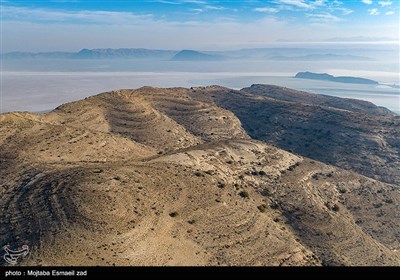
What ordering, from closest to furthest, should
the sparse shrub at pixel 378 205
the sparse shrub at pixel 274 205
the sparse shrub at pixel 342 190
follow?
the sparse shrub at pixel 274 205 < the sparse shrub at pixel 378 205 < the sparse shrub at pixel 342 190

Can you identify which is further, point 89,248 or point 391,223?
point 391,223

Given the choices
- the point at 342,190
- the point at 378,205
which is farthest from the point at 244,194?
the point at 378,205

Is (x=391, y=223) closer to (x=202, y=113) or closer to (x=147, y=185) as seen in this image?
(x=147, y=185)

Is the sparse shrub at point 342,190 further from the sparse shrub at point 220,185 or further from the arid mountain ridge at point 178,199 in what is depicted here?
the sparse shrub at point 220,185

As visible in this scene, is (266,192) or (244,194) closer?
(244,194)

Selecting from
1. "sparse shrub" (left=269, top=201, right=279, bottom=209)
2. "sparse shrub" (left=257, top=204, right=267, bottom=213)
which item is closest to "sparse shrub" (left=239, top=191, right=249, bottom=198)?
"sparse shrub" (left=257, top=204, right=267, bottom=213)

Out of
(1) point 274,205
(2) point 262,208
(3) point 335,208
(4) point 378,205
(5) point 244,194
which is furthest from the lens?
(4) point 378,205

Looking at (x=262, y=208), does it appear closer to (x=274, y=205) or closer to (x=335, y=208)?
(x=274, y=205)

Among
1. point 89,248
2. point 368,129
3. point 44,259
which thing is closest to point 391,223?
point 89,248

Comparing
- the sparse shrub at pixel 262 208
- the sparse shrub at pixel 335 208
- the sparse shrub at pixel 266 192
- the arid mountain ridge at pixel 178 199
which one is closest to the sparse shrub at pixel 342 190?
the arid mountain ridge at pixel 178 199
